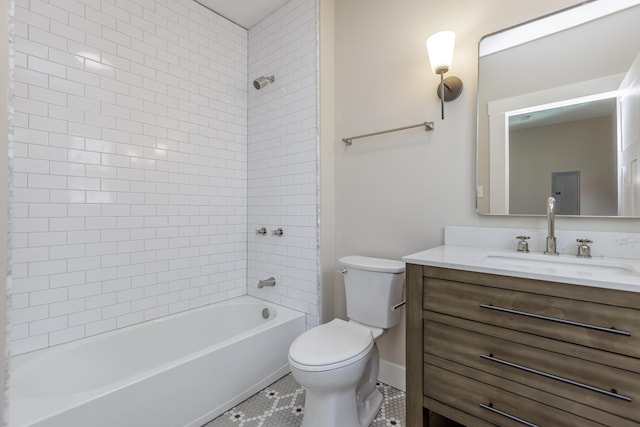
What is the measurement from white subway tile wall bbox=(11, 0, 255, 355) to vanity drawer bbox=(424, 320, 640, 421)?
49.3 inches

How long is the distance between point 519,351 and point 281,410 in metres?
1.32

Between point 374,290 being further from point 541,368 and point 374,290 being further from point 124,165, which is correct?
point 124,165

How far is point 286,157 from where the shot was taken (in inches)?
90.6

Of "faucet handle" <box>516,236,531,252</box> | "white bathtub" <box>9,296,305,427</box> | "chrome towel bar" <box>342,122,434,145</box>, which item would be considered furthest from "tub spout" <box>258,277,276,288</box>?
"faucet handle" <box>516,236,531,252</box>

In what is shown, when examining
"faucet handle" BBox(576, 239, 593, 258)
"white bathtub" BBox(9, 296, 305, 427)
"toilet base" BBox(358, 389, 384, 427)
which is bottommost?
"toilet base" BBox(358, 389, 384, 427)

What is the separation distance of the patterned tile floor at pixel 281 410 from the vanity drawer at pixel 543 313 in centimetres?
84

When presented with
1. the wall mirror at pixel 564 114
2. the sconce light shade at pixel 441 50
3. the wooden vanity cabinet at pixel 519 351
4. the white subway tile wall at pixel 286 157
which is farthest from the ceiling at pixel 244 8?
the wooden vanity cabinet at pixel 519 351

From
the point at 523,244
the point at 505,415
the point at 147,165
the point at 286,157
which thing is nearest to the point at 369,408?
the point at 505,415

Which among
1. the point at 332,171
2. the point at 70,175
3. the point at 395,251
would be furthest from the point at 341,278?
the point at 70,175

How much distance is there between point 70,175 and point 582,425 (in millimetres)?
2584

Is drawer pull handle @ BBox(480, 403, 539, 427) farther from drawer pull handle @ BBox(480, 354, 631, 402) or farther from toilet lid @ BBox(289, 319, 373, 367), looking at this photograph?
toilet lid @ BBox(289, 319, 373, 367)

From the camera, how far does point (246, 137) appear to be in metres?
2.62

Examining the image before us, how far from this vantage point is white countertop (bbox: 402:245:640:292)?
0.91m

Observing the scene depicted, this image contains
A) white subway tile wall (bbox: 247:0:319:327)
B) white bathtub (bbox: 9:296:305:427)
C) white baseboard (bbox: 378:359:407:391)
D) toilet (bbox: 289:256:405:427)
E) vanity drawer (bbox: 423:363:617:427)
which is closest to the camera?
vanity drawer (bbox: 423:363:617:427)
